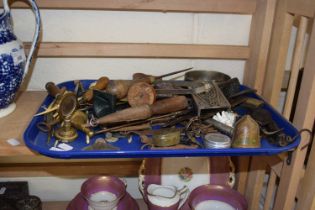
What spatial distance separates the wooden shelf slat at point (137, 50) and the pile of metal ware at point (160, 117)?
121 millimetres

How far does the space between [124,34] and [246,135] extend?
43 centimetres

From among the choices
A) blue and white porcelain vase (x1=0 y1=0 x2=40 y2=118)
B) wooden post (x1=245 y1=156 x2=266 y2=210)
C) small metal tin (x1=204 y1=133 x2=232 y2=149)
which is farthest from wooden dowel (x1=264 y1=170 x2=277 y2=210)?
blue and white porcelain vase (x1=0 y1=0 x2=40 y2=118)

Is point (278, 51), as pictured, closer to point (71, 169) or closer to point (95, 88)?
point (95, 88)

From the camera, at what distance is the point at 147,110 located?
0.64 m

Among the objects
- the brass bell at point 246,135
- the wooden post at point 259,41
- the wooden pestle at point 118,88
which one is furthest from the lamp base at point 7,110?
the wooden post at point 259,41

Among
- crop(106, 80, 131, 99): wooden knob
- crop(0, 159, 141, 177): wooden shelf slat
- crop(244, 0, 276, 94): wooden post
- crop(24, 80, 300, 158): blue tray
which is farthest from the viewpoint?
crop(0, 159, 141, 177): wooden shelf slat

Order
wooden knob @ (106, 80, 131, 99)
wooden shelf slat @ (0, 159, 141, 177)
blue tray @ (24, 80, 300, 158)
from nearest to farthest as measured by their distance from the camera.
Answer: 1. blue tray @ (24, 80, 300, 158)
2. wooden knob @ (106, 80, 131, 99)
3. wooden shelf slat @ (0, 159, 141, 177)

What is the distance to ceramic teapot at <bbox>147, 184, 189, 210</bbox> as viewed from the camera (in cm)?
80

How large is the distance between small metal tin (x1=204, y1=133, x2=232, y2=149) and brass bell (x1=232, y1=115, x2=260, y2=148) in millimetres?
15

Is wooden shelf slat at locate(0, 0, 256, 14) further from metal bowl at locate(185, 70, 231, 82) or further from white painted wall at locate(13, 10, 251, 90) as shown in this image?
metal bowl at locate(185, 70, 231, 82)

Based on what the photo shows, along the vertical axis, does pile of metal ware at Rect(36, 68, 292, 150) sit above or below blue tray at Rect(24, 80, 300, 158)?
above

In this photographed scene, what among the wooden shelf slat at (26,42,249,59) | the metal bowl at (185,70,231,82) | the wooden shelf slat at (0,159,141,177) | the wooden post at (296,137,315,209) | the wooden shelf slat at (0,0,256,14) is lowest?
the wooden shelf slat at (0,159,141,177)

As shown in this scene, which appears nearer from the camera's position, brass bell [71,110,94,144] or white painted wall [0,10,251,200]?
brass bell [71,110,94,144]

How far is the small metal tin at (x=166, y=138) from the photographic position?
0.59 m
